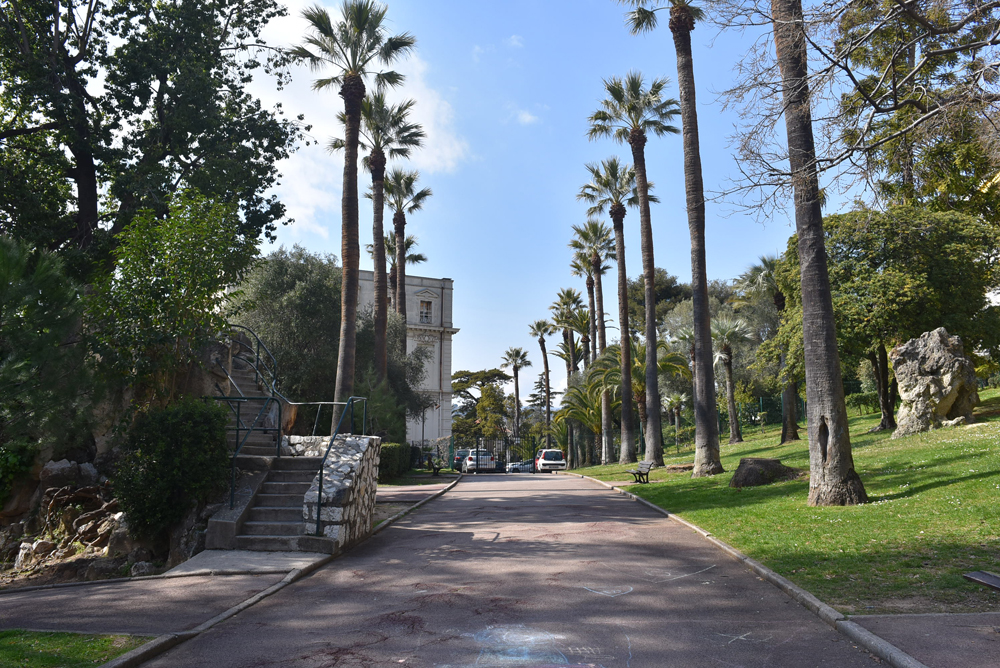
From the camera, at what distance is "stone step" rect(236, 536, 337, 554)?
9.27 meters

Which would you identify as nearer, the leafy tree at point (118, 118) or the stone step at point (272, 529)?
the stone step at point (272, 529)

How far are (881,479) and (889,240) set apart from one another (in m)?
11.2

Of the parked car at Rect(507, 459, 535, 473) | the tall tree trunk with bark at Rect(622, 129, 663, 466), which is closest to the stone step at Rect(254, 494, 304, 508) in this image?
the tall tree trunk with bark at Rect(622, 129, 663, 466)

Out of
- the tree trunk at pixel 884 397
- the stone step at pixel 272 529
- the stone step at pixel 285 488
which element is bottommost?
the stone step at pixel 272 529

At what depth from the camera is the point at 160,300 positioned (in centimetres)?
1134

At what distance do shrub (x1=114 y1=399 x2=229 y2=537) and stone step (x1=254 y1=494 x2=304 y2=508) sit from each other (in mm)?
716

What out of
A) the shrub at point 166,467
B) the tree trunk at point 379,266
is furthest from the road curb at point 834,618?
the tree trunk at point 379,266

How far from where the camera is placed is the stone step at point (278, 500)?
404 inches

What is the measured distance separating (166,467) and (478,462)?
33700mm

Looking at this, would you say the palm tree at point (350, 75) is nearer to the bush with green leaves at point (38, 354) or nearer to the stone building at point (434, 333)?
the bush with green leaves at point (38, 354)

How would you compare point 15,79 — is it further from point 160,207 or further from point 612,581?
point 612,581

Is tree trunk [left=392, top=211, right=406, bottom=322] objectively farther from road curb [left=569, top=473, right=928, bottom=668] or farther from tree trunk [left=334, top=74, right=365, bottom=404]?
road curb [left=569, top=473, right=928, bottom=668]

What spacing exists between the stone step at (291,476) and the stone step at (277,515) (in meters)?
0.80

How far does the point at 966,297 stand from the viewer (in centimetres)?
1984
